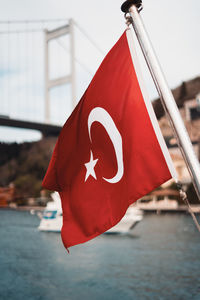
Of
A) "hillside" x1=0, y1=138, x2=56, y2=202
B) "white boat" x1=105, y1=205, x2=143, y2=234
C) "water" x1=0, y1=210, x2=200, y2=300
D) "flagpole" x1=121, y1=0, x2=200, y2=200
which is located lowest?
"water" x1=0, y1=210, x2=200, y2=300

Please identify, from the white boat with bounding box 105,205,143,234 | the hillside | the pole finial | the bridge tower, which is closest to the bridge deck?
the bridge tower

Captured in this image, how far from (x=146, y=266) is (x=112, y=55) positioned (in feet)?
47.8

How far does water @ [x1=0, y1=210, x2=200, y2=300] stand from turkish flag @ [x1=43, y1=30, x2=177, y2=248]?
9.03 m

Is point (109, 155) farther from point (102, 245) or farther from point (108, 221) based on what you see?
point (102, 245)

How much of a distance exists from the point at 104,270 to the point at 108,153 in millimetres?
13326

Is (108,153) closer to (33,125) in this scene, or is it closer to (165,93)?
(165,93)

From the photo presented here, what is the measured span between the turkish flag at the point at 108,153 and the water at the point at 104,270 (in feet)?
29.6

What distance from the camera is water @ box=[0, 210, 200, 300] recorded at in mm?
11328

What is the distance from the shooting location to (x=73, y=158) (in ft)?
8.32

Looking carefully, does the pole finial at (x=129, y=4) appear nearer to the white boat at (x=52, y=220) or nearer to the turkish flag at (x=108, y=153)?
the turkish flag at (x=108, y=153)

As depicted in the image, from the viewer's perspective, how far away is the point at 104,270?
48.0ft

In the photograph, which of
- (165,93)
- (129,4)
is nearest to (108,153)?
(165,93)

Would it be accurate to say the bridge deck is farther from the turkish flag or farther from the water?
the turkish flag

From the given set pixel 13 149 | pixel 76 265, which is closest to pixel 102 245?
A: pixel 76 265
